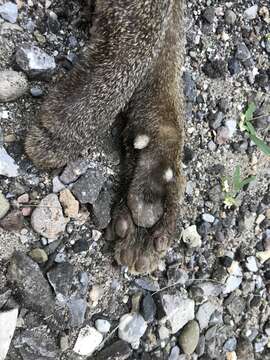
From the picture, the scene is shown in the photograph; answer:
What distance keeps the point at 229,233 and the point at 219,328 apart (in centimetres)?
51

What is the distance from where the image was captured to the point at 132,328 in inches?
117

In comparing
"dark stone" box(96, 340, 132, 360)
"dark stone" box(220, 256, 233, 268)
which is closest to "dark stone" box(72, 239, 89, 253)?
"dark stone" box(96, 340, 132, 360)

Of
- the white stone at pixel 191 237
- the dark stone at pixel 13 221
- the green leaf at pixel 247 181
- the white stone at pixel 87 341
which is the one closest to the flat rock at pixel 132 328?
the white stone at pixel 87 341

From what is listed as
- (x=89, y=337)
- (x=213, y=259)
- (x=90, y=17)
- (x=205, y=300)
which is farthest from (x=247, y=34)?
(x=89, y=337)

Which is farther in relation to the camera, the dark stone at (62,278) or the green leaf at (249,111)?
the green leaf at (249,111)

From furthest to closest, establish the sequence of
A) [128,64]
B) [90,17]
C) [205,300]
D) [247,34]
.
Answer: [247,34] → [205,300] → [90,17] → [128,64]

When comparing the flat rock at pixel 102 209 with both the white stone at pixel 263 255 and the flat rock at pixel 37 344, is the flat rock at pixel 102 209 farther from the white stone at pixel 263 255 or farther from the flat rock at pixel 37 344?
the white stone at pixel 263 255

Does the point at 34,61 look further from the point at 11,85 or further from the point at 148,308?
the point at 148,308

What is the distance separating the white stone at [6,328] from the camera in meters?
2.56

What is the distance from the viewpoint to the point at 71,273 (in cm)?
280

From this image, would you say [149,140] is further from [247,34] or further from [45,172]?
[247,34]

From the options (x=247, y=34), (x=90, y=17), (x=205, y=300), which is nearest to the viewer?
(x=90, y=17)

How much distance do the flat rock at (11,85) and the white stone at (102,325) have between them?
3.62 feet

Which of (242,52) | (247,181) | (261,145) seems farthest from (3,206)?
(242,52)
